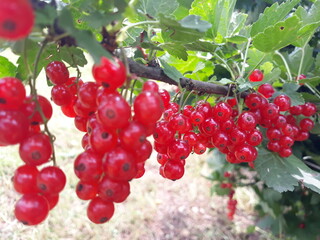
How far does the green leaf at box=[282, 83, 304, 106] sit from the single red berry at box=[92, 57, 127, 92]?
0.86 metres

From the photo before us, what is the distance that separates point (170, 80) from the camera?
3.07 feet

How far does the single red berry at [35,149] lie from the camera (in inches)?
24.2

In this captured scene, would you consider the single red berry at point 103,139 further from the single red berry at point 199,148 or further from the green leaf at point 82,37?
the single red berry at point 199,148

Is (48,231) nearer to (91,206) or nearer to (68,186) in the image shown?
(68,186)

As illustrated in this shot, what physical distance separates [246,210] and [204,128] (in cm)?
246

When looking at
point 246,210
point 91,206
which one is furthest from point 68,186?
Answer: point 91,206

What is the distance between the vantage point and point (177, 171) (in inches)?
36.9

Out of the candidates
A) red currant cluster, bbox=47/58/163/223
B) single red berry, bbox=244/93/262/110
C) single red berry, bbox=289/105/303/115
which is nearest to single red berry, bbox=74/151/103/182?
Result: red currant cluster, bbox=47/58/163/223

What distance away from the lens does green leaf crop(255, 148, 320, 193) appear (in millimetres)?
1201

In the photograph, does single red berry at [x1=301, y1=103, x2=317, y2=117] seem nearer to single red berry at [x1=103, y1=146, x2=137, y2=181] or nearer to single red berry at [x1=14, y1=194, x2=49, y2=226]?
single red berry at [x1=103, y1=146, x2=137, y2=181]

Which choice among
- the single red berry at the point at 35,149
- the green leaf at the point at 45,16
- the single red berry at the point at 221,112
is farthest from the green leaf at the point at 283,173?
the green leaf at the point at 45,16

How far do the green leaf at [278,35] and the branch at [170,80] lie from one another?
0.71ft

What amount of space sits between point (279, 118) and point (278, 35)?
337mm

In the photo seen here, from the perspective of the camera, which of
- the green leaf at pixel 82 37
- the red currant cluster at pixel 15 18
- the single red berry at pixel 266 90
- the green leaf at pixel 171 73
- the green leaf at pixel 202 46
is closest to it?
the red currant cluster at pixel 15 18
